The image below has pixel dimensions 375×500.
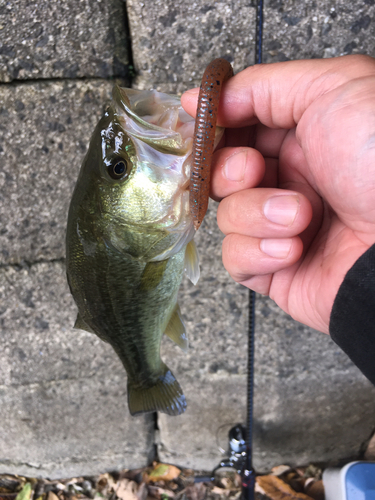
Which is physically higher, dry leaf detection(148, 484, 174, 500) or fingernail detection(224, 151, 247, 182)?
fingernail detection(224, 151, 247, 182)

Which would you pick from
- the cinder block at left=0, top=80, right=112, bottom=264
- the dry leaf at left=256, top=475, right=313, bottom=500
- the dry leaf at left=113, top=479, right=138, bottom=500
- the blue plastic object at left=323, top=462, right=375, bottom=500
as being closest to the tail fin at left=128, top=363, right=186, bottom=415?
the cinder block at left=0, top=80, right=112, bottom=264

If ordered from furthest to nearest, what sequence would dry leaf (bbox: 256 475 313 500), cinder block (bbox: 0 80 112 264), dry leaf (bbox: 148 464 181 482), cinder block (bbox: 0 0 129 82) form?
dry leaf (bbox: 148 464 181 482)
dry leaf (bbox: 256 475 313 500)
cinder block (bbox: 0 80 112 264)
cinder block (bbox: 0 0 129 82)

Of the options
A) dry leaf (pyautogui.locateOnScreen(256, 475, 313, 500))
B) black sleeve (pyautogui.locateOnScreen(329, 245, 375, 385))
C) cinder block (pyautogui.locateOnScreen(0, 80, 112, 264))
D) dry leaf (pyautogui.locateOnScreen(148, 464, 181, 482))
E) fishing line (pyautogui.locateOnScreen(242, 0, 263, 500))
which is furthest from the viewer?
dry leaf (pyautogui.locateOnScreen(148, 464, 181, 482))

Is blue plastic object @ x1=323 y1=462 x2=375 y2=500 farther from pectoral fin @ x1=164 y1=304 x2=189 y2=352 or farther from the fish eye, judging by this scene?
the fish eye

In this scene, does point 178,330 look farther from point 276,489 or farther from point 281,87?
point 276,489

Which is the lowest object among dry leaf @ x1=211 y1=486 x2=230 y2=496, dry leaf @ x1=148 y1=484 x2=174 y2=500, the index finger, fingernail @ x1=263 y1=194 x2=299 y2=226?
dry leaf @ x1=211 y1=486 x2=230 y2=496

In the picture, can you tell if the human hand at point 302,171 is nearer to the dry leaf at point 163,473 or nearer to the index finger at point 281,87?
the index finger at point 281,87

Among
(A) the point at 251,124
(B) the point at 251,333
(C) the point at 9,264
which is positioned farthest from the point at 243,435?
(A) the point at 251,124
